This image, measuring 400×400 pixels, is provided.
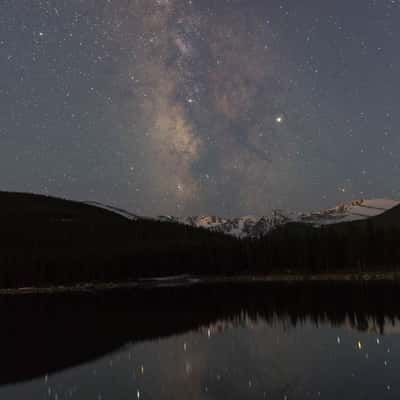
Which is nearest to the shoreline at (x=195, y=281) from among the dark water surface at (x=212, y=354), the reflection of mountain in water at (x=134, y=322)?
the reflection of mountain in water at (x=134, y=322)

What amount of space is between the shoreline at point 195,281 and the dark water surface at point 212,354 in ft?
249

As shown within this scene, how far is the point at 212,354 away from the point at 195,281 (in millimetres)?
141585

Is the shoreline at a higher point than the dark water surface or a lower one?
higher

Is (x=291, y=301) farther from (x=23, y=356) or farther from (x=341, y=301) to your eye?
(x=23, y=356)

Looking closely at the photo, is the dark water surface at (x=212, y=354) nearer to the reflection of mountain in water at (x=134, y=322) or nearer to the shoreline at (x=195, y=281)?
the reflection of mountain in water at (x=134, y=322)

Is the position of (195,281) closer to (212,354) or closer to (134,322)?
(134,322)

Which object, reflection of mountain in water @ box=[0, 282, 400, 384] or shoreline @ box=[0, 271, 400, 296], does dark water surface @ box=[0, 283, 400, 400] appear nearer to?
reflection of mountain in water @ box=[0, 282, 400, 384]

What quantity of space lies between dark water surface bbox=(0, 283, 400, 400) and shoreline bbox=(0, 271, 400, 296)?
75.8 meters

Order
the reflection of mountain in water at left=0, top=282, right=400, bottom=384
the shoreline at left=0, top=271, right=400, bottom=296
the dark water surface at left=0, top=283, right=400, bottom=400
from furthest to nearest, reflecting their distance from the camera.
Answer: the shoreline at left=0, top=271, right=400, bottom=296 → the reflection of mountain in water at left=0, top=282, right=400, bottom=384 → the dark water surface at left=0, top=283, right=400, bottom=400

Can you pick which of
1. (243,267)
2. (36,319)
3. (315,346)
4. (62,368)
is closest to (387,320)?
(315,346)

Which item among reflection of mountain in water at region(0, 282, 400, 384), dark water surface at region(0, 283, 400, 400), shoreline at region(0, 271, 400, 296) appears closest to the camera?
dark water surface at region(0, 283, 400, 400)

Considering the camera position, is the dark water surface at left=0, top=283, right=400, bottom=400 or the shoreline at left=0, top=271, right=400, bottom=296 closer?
the dark water surface at left=0, top=283, right=400, bottom=400

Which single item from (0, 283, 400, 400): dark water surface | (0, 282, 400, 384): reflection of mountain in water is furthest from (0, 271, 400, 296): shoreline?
(0, 283, 400, 400): dark water surface

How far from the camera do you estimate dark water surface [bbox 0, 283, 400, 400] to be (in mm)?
30203
